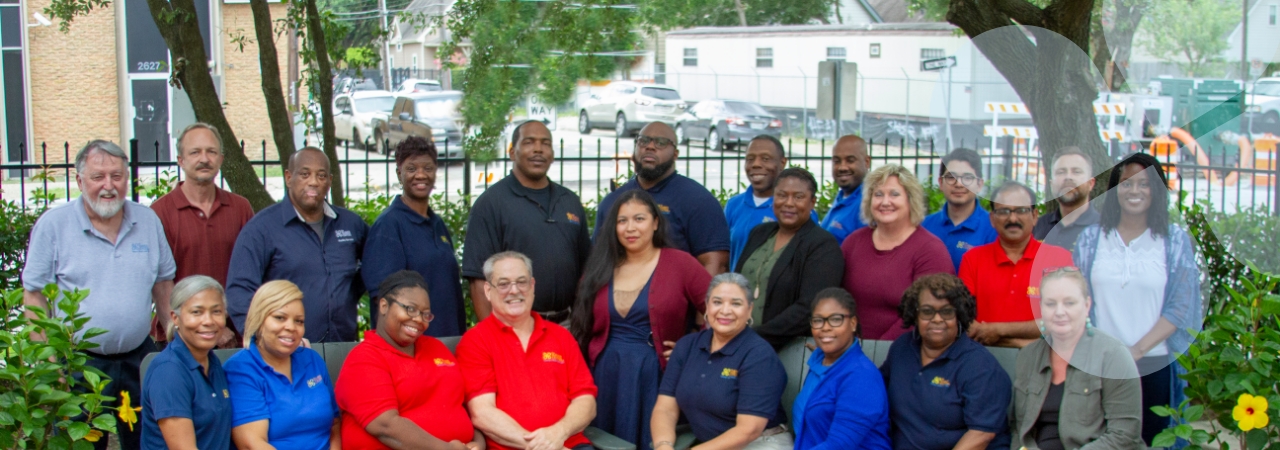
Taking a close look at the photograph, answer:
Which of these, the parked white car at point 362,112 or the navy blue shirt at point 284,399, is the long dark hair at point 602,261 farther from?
the parked white car at point 362,112

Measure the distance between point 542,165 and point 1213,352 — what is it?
2728 mm

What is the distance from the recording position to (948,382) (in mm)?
3836

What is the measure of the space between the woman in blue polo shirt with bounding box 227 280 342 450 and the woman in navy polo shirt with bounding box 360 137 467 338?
2.02ft

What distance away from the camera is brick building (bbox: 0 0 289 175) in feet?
66.7

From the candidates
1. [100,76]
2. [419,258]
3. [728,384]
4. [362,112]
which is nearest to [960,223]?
[728,384]

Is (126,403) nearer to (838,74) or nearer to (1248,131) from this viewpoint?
(1248,131)

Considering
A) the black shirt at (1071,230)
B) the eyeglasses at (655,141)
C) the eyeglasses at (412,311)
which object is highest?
the eyeglasses at (655,141)

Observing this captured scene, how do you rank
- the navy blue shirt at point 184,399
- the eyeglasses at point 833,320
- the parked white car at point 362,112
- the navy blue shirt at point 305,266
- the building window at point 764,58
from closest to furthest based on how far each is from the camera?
1. the navy blue shirt at point 184,399
2. the eyeglasses at point 833,320
3. the navy blue shirt at point 305,266
4. the building window at point 764,58
5. the parked white car at point 362,112

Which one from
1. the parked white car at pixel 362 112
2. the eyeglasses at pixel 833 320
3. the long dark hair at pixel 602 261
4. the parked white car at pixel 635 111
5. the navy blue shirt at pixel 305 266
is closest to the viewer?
the eyeglasses at pixel 833 320

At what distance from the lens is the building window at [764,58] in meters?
14.3

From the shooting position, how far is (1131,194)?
125 inches

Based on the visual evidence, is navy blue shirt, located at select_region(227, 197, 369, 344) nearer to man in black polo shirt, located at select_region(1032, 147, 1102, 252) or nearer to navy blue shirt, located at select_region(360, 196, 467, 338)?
navy blue shirt, located at select_region(360, 196, 467, 338)

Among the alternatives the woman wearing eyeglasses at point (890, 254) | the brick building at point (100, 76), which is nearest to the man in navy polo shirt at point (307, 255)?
the woman wearing eyeglasses at point (890, 254)

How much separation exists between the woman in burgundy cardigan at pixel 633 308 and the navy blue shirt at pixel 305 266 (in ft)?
3.15
